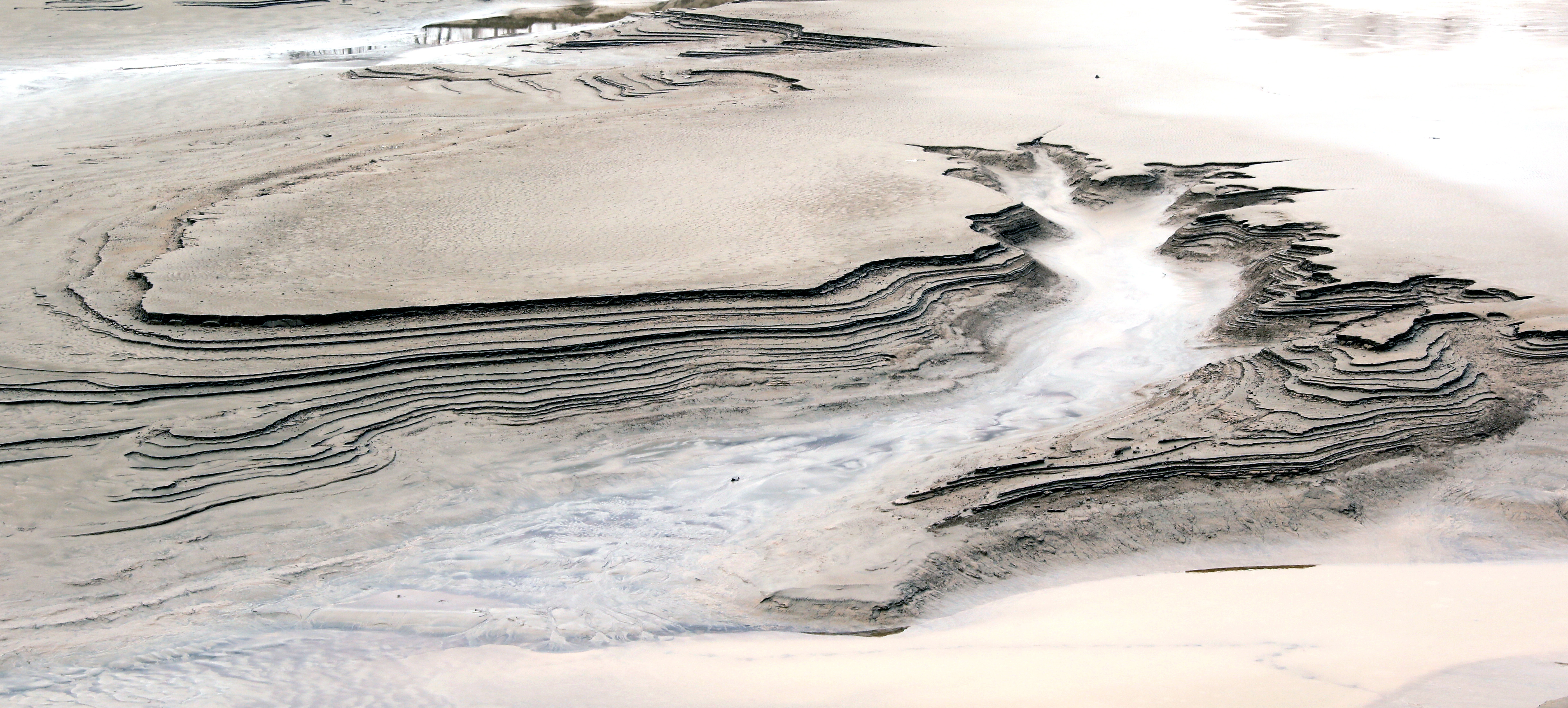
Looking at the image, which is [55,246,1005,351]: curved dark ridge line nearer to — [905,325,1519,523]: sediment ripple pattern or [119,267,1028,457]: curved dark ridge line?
[119,267,1028,457]: curved dark ridge line

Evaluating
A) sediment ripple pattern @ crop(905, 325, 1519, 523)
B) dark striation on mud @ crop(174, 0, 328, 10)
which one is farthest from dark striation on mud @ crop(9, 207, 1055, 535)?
dark striation on mud @ crop(174, 0, 328, 10)

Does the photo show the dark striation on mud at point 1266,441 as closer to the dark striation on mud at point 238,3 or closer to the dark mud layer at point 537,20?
the dark mud layer at point 537,20

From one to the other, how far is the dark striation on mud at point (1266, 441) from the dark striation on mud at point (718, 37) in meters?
10.7

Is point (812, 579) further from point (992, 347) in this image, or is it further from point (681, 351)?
point (992, 347)

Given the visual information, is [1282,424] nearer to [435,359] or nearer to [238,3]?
[435,359]

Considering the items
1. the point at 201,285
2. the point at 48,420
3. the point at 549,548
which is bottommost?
the point at 549,548

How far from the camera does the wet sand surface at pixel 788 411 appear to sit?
4719 millimetres

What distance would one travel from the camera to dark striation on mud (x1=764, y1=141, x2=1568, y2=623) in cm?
561

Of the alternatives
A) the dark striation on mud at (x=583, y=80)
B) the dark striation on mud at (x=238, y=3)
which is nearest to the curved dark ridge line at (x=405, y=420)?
the dark striation on mud at (x=583, y=80)

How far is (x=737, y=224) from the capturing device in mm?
8797

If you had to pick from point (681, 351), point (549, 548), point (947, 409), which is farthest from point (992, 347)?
point (549, 548)

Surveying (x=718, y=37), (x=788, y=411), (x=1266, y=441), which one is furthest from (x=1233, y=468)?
(x=718, y=37)

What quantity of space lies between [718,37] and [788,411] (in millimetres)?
12877

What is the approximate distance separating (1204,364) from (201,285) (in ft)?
23.3
